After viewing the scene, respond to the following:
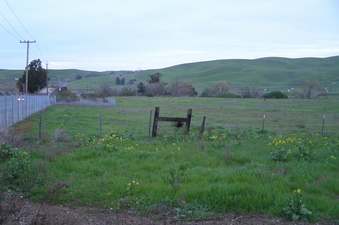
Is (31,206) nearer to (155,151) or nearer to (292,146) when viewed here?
(155,151)

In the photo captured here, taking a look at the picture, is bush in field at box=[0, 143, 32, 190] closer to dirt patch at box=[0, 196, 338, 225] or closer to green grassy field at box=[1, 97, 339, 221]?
green grassy field at box=[1, 97, 339, 221]

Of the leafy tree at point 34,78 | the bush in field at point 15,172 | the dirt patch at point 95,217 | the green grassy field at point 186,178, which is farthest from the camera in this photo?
the leafy tree at point 34,78

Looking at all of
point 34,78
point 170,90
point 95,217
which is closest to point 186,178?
point 95,217

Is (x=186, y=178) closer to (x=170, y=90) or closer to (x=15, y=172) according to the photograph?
(x=15, y=172)

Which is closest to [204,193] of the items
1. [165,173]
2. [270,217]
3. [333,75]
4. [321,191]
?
[270,217]

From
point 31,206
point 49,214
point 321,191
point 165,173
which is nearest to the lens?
point 49,214

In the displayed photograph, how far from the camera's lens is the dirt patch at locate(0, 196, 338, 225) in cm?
491

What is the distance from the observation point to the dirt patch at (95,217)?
4906mm

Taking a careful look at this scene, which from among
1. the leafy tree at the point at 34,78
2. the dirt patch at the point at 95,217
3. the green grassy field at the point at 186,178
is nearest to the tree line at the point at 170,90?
the leafy tree at the point at 34,78

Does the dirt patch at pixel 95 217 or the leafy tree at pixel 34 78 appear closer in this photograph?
the dirt patch at pixel 95 217

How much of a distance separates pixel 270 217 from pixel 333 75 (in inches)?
6573

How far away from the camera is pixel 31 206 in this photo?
5609mm

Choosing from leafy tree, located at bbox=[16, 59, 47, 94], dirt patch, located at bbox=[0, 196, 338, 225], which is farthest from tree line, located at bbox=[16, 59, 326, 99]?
dirt patch, located at bbox=[0, 196, 338, 225]

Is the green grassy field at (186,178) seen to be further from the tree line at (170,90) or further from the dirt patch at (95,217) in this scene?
the tree line at (170,90)
